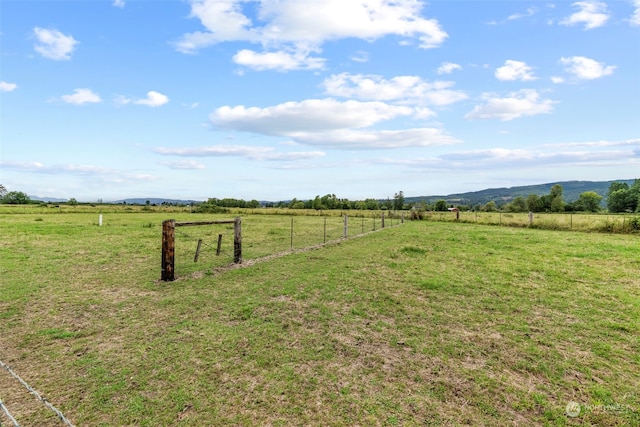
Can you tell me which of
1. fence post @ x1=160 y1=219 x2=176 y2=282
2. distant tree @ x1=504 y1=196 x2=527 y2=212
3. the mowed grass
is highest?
distant tree @ x1=504 y1=196 x2=527 y2=212

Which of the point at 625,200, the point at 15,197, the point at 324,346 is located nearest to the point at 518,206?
the point at 625,200

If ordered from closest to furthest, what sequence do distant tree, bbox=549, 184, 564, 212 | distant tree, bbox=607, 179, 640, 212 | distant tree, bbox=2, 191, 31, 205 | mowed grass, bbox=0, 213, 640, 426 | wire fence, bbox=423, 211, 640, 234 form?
mowed grass, bbox=0, 213, 640, 426, wire fence, bbox=423, 211, 640, 234, distant tree, bbox=607, 179, 640, 212, distant tree, bbox=549, 184, 564, 212, distant tree, bbox=2, 191, 31, 205

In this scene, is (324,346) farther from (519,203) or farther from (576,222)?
(519,203)

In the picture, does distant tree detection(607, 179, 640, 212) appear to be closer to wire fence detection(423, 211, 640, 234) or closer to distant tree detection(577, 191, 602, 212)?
distant tree detection(577, 191, 602, 212)

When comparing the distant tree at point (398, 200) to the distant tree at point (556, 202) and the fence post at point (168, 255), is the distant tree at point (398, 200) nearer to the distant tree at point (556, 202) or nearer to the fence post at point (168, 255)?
the distant tree at point (556, 202)

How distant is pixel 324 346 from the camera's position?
4609mm

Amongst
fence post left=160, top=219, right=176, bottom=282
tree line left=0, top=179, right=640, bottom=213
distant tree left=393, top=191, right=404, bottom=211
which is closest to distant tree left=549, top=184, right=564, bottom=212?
tree line left=0, top=179, right=640, bottom=213

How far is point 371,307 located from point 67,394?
4.70 meters

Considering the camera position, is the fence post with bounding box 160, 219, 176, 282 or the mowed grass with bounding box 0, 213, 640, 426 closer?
the mowed grass with bounding box 0, 213, 640, 426

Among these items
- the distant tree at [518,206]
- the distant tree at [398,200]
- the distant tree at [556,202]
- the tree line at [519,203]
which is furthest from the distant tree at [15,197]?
the distant tree at [556,202]

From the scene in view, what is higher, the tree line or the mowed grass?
the tree line

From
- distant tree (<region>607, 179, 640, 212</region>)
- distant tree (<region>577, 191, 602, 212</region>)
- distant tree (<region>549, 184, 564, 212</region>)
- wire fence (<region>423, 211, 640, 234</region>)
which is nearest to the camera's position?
wire fence (<region>423, 211, 640, 234</region>)

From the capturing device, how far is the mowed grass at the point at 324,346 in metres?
3.22

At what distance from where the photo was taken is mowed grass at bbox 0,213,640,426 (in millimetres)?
3217
